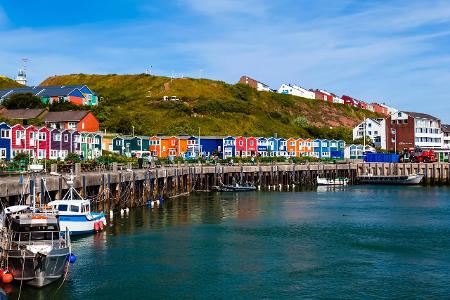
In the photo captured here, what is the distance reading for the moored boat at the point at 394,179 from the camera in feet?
429

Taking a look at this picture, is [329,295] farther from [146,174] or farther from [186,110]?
[186,110]

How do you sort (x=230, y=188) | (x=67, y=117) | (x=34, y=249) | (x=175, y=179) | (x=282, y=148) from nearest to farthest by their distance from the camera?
(x=34, y=249) < (x=175, y=179) < (x=230, y=188) < (x=67, y=117) < (x=282, y=148)

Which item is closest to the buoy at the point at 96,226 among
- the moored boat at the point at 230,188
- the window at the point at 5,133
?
the window at the point at 5,133

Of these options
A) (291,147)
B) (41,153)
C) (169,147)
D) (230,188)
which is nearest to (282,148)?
(291,147)

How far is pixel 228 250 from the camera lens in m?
49.5

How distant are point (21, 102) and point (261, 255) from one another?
12526 cm

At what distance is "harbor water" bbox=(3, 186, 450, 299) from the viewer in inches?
1471

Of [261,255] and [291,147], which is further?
[291,147]

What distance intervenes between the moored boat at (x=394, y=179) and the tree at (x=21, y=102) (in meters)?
89.0

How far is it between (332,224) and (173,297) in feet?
108

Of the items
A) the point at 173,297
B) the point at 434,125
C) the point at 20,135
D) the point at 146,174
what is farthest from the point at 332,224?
the point at 434,125

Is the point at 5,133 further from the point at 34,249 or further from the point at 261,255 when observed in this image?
the point at 34,249

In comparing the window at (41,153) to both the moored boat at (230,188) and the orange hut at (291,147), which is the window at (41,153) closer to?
the moored boat at (230,188)

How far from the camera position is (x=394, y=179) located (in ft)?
434
